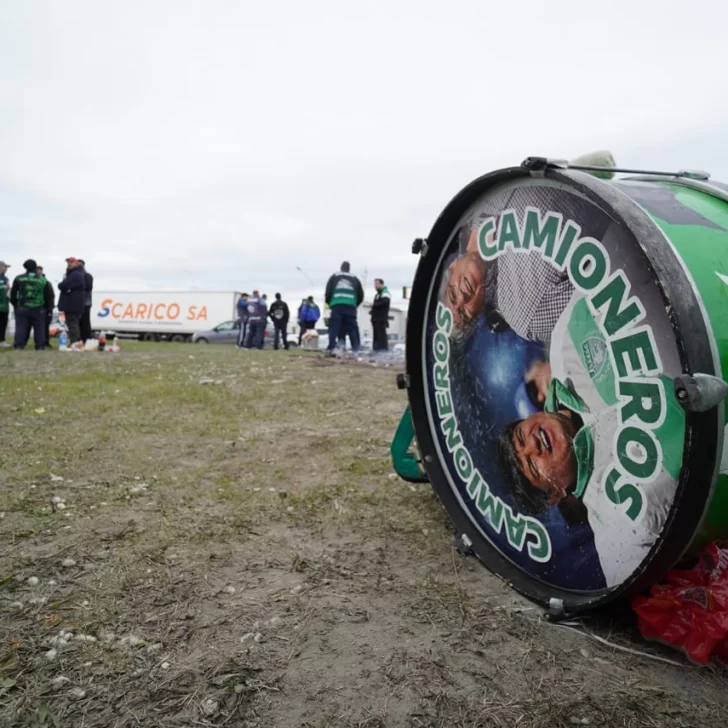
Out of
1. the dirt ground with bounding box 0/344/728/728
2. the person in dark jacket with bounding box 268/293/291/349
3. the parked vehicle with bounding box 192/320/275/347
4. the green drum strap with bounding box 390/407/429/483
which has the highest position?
the person in dark jacket with bounding box 268/293/291/349

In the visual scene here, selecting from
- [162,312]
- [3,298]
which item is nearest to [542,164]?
[3,298]

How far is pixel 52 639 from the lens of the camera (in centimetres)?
203

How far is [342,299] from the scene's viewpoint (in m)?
12.0

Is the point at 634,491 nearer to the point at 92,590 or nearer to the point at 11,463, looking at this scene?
the point at 92,590

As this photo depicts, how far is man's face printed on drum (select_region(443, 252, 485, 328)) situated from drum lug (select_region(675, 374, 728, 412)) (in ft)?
3.51

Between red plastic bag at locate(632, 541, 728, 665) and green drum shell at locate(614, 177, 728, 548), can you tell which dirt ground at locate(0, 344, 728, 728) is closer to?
red plastic bag at locate(632, 541, 728, 665)

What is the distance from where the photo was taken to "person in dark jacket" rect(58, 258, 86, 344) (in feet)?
41.5

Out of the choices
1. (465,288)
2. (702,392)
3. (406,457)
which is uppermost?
(465,288)

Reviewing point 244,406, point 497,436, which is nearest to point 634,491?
point 497,436

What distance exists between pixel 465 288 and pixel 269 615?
149 centimetres

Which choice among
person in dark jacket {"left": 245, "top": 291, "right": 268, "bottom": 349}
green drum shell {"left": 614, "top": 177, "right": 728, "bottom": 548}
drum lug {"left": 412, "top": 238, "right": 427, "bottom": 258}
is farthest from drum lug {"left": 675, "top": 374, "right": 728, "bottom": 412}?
person in dark jacket {"left": 245, "top": 291, "right": 268, "bottom": 349}

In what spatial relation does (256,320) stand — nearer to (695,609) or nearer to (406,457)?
(406,457)

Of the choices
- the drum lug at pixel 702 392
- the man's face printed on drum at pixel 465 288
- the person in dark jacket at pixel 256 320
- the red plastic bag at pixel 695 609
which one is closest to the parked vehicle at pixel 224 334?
the person in dark jacket at pixel 256 320

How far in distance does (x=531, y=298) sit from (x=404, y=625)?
48.6 inches
